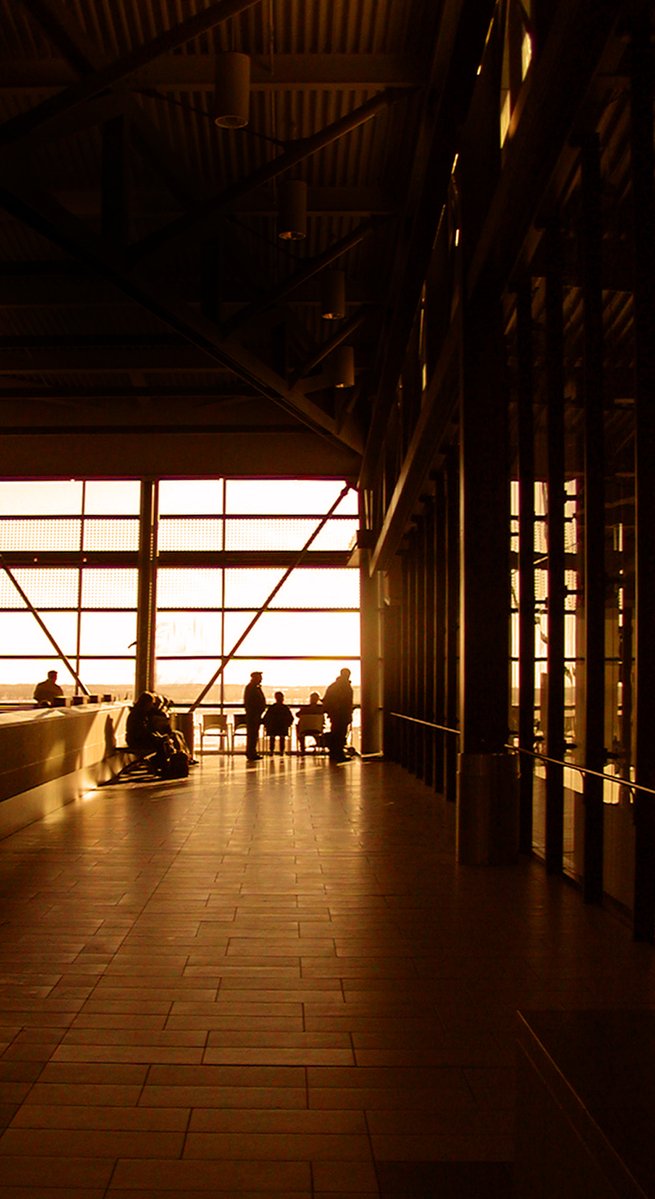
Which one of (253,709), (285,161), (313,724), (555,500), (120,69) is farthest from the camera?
(313,724)

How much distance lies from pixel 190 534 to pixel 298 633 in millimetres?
2715

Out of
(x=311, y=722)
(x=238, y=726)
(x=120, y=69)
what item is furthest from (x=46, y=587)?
(x=120, y=69)

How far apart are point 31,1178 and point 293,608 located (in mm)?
18805

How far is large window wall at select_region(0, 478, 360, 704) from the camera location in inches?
840

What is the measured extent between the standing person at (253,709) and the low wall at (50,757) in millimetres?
Result: 3679

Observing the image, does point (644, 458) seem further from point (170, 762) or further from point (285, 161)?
point (170, 762)

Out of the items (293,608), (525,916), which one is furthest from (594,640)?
(293,608)

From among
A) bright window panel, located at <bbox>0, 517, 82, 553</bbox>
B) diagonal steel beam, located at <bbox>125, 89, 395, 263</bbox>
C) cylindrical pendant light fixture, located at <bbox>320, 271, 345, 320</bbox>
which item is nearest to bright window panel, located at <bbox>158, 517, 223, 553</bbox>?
bright window panel, located at <bbox>0, 517, 82, 553</bbox>

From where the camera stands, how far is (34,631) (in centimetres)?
2141

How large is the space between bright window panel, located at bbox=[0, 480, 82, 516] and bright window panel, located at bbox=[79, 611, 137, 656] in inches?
79.6

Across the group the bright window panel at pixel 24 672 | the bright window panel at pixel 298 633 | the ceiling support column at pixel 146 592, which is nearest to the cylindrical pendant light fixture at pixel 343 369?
the ceiling support column at pixel 146 592

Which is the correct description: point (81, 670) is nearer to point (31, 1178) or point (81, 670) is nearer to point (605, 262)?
point (605, 262)

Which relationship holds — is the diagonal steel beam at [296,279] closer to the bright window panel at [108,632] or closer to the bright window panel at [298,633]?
the bright window panel at [298,633]

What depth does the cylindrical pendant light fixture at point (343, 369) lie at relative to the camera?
46.3ft
